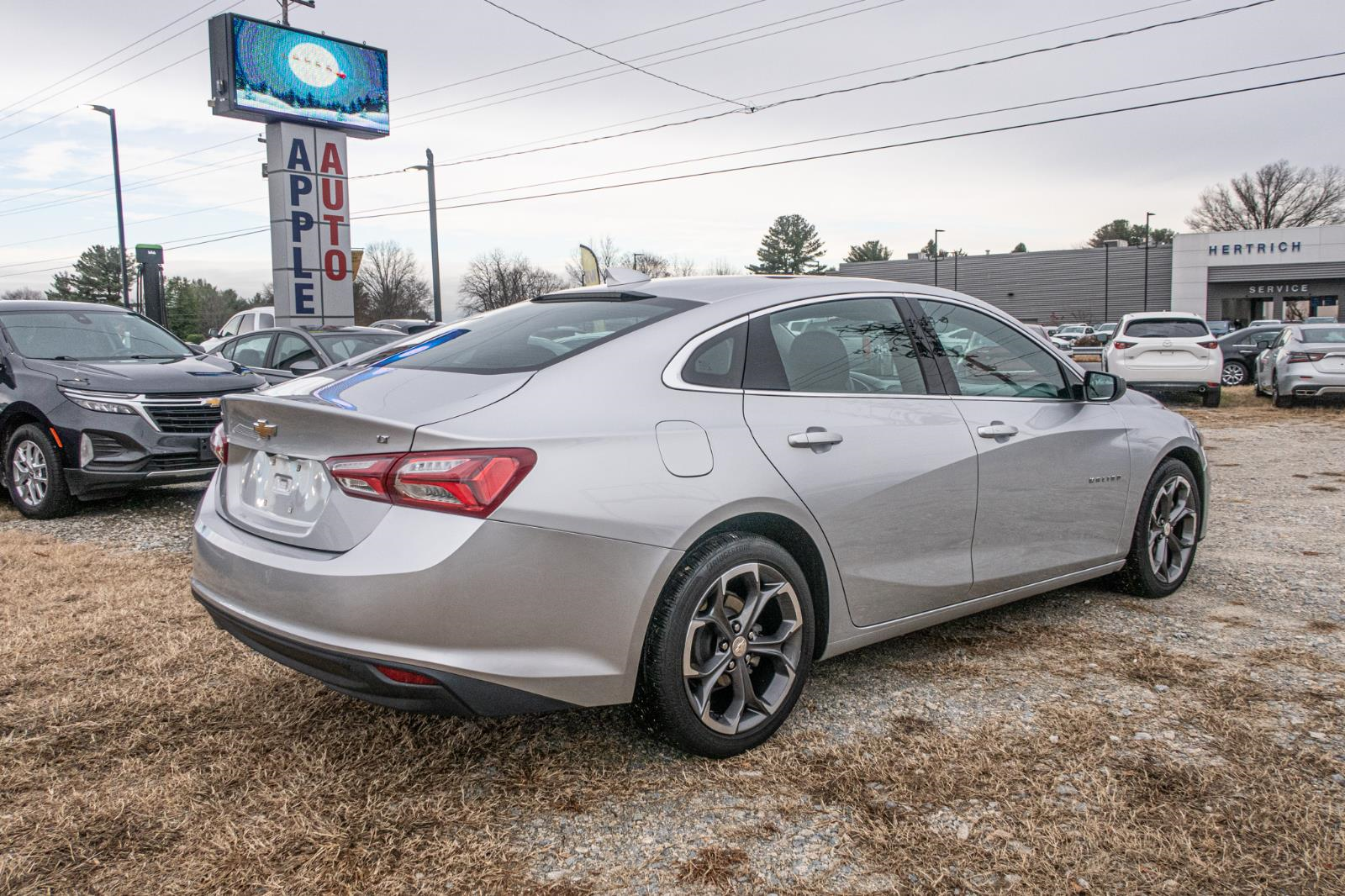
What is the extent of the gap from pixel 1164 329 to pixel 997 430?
1443cm

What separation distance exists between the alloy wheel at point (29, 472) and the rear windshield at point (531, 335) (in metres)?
5.25

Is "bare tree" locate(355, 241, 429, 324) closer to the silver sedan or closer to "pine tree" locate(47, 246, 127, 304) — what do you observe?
"pine tree" locate(47, 246, 127, 304)

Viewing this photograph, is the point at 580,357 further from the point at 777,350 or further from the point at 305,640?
the point at 305,640

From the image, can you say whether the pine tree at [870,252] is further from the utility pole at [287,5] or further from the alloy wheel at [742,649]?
the alloy wheel at [742,649]

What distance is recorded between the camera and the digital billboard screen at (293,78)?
762 inches

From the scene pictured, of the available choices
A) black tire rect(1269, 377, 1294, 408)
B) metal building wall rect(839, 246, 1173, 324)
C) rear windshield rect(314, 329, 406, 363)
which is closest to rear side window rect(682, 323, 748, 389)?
rear windshield rect(314, 329, 406, 363)

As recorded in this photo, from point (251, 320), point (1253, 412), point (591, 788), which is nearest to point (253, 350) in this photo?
point (591, 788)

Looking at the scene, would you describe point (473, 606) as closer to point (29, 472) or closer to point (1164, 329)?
point (29, 472)

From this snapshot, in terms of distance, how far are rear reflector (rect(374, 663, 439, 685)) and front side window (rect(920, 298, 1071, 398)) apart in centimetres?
235

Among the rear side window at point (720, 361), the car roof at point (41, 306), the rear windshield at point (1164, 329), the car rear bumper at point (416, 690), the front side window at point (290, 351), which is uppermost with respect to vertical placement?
the car roof at point (41, 306)

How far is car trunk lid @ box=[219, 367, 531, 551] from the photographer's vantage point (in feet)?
8.66

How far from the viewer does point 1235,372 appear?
21.9 m

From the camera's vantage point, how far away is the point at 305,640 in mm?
2645

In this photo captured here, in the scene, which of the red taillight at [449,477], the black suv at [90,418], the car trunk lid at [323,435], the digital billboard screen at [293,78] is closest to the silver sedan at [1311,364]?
the black suv at [90,418]
